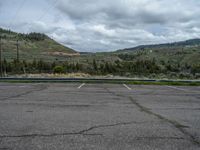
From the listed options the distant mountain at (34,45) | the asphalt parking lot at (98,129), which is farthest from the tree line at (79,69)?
the distant mountain at (34,45)

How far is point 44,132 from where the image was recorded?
6.38 meters

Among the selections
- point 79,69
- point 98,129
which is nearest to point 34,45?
point 79,69

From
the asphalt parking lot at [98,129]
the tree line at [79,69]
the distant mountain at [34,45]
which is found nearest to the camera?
the asphalt parking lot at [98,129]

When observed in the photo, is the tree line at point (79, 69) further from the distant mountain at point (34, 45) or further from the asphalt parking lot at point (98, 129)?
the distant mountain at point (34, 45)

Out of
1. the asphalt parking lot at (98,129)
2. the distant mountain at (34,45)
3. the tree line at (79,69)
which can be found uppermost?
the distant mountain at (34,45)

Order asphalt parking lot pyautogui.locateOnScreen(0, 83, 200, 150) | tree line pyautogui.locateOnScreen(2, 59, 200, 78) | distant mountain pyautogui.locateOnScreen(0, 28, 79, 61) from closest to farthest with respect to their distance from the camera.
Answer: asphalt parking lot pyautogui.locateOnScreen(0, 83, 200, 150), tree line pyautogui.locateOnScreen(2, 59, 200, 78), distant mountain pyautogui.locateOnScreen(0, 28, 79, 61)

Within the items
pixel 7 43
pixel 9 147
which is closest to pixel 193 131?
pixel 9 147

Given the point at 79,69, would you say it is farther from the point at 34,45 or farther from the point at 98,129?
the point at 34,45

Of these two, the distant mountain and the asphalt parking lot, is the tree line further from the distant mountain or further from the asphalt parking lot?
the distant mountain

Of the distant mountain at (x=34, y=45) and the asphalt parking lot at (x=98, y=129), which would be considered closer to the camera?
the asphalt parking lot at (x=98, y=129)

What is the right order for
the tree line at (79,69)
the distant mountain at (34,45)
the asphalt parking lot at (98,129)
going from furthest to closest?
the distant mountain at (34,45) → the tree line at (79,69) → the asphalt parking lot at (98,129)

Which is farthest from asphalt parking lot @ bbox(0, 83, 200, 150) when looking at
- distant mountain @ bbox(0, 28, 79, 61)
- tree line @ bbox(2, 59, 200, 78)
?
distant mountain @ bbox(0, 28, 79, 61)

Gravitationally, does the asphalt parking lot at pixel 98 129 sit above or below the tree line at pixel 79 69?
below

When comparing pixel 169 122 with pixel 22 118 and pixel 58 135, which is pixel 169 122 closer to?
pixel 58 135
